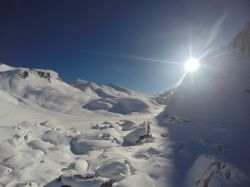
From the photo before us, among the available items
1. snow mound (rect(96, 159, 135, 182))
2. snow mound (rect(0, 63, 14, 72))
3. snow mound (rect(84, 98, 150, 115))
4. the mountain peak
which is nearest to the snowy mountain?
snow mound (rect(96, 159, 135, 182))

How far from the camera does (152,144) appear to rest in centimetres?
2958

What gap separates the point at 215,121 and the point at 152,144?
10462 millimetres

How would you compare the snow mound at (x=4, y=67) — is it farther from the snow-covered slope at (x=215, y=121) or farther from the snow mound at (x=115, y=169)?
the snow mound at (x=115, y=169)

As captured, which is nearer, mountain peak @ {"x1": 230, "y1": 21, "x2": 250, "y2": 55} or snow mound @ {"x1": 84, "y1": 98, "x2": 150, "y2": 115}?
mountain peak @ {"x1": 230, "y1": 21, "x2": 250, "y2": 55}

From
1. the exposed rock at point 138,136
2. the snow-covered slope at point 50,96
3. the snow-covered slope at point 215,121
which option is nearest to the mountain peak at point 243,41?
the snow-covered slope at point 215,121

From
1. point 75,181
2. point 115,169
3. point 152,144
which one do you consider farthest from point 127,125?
point 75,181

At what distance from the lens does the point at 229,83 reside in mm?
41688

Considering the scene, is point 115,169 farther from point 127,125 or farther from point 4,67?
point 4,67

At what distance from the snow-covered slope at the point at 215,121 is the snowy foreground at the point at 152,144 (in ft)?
0.28

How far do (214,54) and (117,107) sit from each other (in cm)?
2455

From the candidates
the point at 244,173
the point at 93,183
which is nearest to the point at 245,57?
the point at 244,173

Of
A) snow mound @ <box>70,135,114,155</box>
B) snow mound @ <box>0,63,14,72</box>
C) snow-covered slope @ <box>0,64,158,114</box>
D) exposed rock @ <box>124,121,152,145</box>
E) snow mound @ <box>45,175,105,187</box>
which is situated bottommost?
snow mound @ <box>45,175,105,187</box>

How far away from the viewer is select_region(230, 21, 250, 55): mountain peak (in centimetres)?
4786

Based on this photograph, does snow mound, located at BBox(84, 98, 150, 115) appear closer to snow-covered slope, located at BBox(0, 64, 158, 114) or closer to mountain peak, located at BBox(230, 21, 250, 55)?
snow-covered slope, located at BBox(0, 64, 158, 114)
